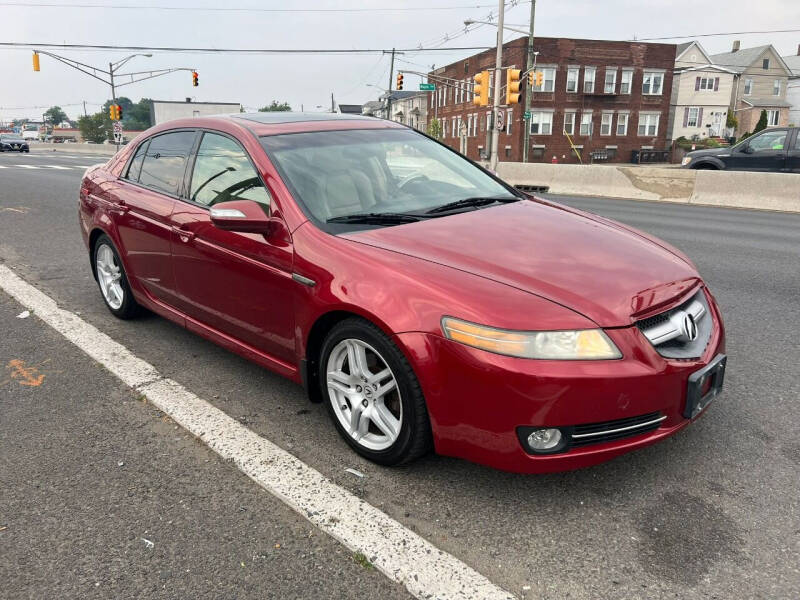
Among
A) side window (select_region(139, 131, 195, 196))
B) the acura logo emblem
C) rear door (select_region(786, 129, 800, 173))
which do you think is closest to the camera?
the acura logo emblem

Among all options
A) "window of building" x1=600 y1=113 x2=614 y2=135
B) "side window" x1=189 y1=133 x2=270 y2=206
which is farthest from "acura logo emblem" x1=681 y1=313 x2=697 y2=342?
"window of building" x1=600 y1=113 x2=614 y2=135

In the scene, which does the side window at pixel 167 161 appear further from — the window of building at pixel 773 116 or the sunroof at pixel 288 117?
the window of building at pixel 773 116

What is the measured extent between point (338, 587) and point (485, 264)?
1402 millimetres

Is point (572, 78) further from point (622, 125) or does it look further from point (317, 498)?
point (317, 498)

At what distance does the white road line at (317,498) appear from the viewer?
7.27 feet

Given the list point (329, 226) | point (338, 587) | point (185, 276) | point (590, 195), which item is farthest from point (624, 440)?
point (590, 195)

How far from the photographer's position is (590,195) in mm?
17828

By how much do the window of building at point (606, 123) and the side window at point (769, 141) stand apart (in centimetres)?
3513

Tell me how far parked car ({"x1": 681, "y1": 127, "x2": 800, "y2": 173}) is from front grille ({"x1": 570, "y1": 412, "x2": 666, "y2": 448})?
15.7m

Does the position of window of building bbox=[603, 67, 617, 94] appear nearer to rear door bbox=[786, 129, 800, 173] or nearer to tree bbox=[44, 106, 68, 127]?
rear door bbox=[786, 129, 800, 173]

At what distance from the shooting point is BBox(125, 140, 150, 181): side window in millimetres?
4758

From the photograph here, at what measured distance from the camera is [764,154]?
15930 mm

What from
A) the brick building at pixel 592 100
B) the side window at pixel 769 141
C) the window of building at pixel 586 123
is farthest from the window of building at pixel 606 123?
the side window at pixel 769 141

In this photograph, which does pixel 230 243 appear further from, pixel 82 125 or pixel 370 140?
pixel 82 125
